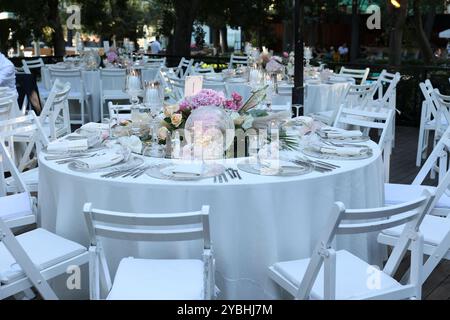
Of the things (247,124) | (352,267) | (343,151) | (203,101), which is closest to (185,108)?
(203,101)

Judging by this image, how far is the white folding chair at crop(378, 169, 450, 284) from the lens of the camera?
2.74 meters

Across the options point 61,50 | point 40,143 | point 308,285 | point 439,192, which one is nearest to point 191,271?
point 308,285

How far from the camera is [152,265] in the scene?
248 cm

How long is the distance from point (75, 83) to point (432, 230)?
23.1 feet

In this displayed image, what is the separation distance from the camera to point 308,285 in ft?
7.60

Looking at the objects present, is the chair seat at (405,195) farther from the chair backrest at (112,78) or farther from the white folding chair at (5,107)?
the chair backrest at (112,78)

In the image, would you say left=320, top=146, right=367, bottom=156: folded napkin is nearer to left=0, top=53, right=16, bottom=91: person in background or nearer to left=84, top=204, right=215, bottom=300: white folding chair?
left=84, top=204, right=215, bottom=300: white folding chair

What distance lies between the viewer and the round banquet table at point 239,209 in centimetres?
260

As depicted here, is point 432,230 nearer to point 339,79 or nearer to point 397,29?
point 339,79

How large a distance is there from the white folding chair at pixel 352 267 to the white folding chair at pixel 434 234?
229 millimetres

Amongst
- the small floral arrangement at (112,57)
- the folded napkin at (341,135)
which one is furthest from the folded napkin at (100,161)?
the small floral arrangement at (112,57)
